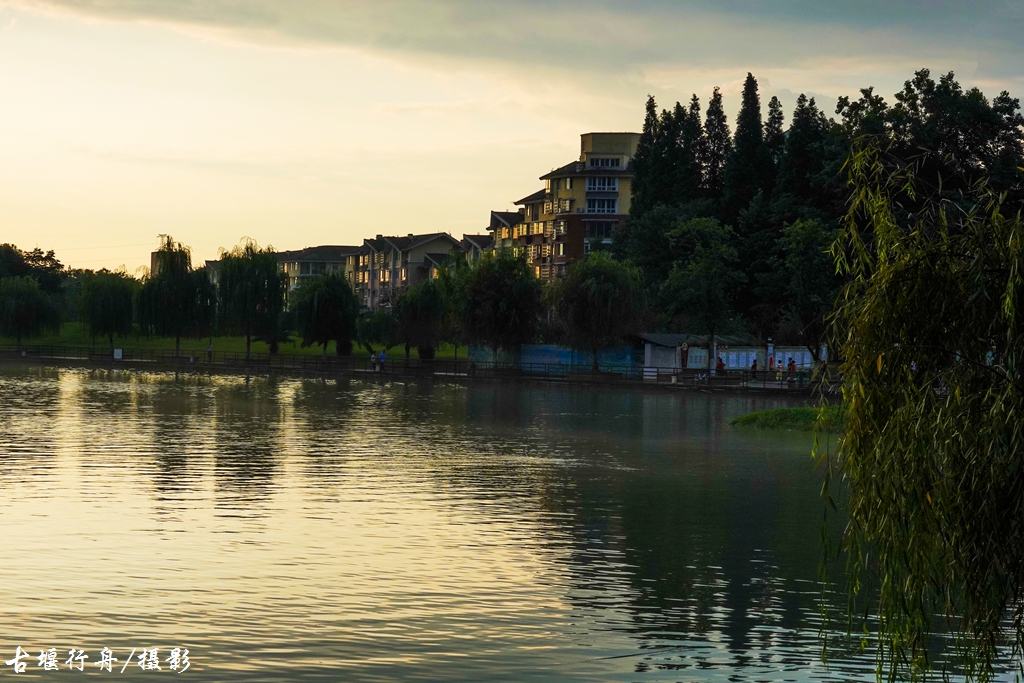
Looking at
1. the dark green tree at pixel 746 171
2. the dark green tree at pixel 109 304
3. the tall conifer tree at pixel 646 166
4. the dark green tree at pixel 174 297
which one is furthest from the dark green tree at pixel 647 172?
the dark green tree at pixel 109 304

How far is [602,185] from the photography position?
140 m

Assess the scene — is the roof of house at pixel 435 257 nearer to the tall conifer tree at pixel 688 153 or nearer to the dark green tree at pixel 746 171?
the tall conifer tree at pixel 688 153

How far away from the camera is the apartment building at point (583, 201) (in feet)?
454

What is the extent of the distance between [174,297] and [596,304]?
3946cm

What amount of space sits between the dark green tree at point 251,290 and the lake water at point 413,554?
202ft

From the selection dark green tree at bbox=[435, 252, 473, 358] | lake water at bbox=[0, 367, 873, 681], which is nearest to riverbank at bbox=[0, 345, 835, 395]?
dark green tree at bbox=[435, 252, 473, 358]

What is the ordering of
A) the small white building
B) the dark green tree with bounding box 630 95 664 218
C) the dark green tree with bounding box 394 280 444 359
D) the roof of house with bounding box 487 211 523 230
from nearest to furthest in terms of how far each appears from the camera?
the small white building, the dark green tree with bounding box 394 280 444 359, the dark green tree with bounding box 630 95 664 218, the roof of house with bounding box 487 211 523 230

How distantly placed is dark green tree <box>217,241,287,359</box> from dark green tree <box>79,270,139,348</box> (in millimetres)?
8144

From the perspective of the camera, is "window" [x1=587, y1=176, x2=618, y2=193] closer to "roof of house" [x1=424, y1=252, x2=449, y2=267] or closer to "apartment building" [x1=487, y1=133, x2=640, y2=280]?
"apartment building" [x1=487, y1=133, x2=640, y2=280]

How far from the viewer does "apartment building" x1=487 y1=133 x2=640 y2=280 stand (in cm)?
13825

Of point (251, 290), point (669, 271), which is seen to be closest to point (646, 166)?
point (669, 271)

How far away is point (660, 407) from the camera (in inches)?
2418

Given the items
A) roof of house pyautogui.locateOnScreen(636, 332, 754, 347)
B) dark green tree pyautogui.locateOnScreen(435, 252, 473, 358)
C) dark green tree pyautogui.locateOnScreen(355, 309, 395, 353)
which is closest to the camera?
roof of house pyautogui.locateOnScreen(636, 332, 754, 347)

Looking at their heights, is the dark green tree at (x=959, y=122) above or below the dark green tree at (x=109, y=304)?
above
